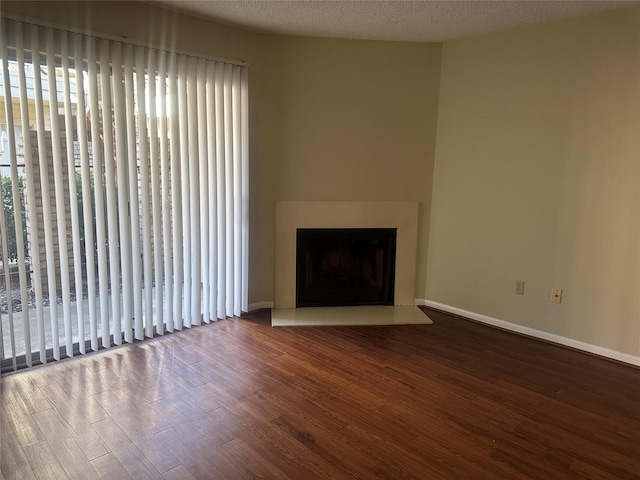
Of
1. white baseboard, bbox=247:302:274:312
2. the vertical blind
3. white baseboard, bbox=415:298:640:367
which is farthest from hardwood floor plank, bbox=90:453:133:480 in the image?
white baseboard, bbox=415:298:640:367

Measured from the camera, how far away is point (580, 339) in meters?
3.26

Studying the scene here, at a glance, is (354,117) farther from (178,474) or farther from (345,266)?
(178,474)

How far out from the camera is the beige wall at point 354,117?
373cm

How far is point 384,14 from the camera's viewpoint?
306 centimetres

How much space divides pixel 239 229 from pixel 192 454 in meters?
1.97

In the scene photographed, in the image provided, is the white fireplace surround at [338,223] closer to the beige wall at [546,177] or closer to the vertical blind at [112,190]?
the beige wall at [546,177]

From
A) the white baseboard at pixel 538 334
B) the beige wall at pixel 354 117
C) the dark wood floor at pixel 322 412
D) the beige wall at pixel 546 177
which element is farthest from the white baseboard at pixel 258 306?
the beige wall at pixel 546 177

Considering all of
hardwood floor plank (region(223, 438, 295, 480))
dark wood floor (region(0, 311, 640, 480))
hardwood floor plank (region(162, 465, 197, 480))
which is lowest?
hardwood floor plank (region(162, 465, 197, 480))

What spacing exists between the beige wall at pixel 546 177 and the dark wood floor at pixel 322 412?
0.45 m

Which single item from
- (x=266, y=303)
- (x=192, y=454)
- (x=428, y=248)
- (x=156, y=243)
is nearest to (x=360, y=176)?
(x=428, y=248)

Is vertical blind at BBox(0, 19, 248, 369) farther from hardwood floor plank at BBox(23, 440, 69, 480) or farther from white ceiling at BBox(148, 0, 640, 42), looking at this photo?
hardwood floor plank at BBox(23, 440, 69, 480)

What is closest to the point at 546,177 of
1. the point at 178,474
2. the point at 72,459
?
the point at 178,474

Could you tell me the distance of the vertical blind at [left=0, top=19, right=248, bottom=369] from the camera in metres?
2.58

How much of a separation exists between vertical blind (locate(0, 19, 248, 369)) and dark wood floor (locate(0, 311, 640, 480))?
310 millimetres
